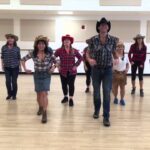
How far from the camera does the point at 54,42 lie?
1000 centimetres

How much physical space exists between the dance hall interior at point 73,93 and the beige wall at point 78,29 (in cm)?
47

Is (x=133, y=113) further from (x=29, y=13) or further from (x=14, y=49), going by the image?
(x=29, y=13)

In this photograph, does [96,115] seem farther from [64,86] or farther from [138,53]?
[138,53]

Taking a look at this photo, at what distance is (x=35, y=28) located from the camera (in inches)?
392

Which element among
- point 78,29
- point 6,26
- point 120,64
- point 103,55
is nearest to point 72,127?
point 103,55

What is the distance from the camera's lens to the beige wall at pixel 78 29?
9.89m

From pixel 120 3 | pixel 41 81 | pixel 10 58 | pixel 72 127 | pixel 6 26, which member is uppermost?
pixel 120 3

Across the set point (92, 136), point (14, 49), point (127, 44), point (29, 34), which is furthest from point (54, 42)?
point (92, 136)

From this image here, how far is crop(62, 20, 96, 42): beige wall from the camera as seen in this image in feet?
32.4

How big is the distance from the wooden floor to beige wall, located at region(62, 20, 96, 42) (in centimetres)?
406

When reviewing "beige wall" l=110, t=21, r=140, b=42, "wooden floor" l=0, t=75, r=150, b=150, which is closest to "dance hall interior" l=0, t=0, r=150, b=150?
"wooden floor" l=0, t=75, r=150, b=150

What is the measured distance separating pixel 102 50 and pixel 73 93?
1767mm

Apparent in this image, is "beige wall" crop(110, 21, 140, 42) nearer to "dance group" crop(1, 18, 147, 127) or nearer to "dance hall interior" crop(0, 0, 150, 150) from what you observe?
"dance hall interior" crop(0, 0, 150, 150)

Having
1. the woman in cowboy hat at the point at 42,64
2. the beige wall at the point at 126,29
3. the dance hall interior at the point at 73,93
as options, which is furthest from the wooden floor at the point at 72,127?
the beige wall at the point at 126,29
